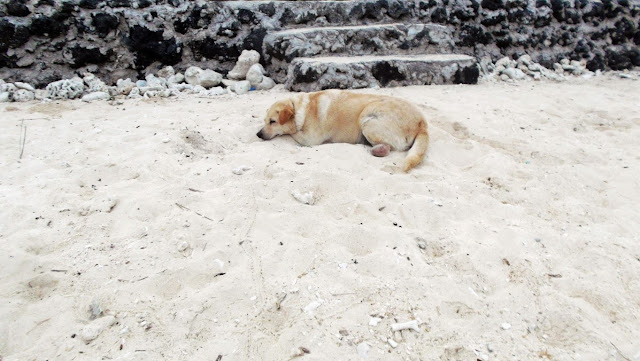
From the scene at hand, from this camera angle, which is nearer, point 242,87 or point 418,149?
point 418,149

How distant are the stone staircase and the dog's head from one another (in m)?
1.57

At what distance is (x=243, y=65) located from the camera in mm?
6535

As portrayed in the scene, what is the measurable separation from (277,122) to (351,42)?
2.84 metres

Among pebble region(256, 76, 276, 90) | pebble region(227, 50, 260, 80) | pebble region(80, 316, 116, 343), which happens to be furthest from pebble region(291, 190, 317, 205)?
pebble region(227, 50, 260, 80)

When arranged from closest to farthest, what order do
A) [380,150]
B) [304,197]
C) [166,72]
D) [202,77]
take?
[304,197] → [380,150] → [202,77] → [166,72]

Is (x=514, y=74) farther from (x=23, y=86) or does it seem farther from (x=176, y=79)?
(x=23, y=86)

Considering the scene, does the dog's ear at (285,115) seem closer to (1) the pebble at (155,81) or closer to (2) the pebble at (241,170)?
(2) the pebble at (241,170)

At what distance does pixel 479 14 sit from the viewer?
7.79 m

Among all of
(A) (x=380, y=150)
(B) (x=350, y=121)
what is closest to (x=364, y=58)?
(B) (x=350, y=121)

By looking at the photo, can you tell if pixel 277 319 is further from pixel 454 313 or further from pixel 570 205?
pixel 570 205

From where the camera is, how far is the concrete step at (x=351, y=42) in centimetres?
648

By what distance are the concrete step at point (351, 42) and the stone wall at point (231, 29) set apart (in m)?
0.32

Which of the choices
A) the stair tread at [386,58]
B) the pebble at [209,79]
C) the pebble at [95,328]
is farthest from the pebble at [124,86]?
the pebble at [95,328]

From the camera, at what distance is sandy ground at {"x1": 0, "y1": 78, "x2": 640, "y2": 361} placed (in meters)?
2.04
